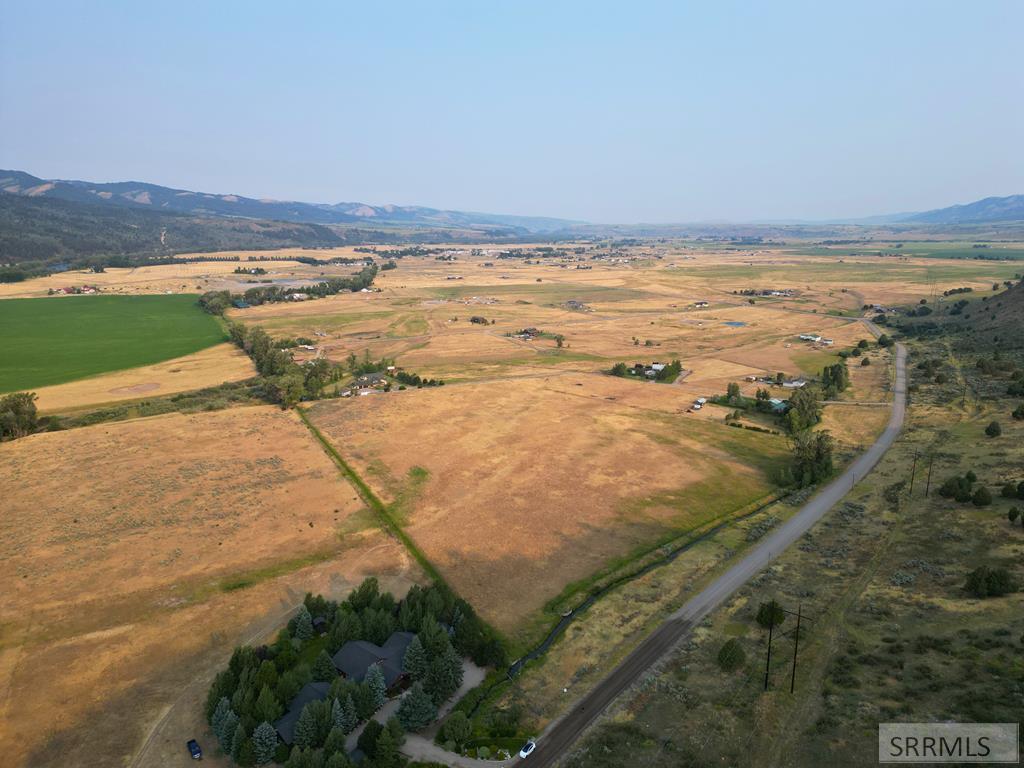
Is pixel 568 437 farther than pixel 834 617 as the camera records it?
Yes

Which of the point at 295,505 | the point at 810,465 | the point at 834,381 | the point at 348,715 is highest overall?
the point at 834,381

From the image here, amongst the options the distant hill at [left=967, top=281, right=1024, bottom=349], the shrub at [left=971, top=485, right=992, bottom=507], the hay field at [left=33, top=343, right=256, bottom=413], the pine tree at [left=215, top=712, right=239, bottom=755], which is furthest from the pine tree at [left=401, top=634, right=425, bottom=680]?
the distant hill at [left=967, top=281, right=1024, bottom=349]

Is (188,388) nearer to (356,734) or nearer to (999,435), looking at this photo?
(356,734)

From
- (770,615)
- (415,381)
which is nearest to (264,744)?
(770,615)

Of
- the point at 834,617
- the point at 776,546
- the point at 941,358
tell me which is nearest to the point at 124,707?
the point at 834,617

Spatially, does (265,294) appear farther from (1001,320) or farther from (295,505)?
(1001,320)
